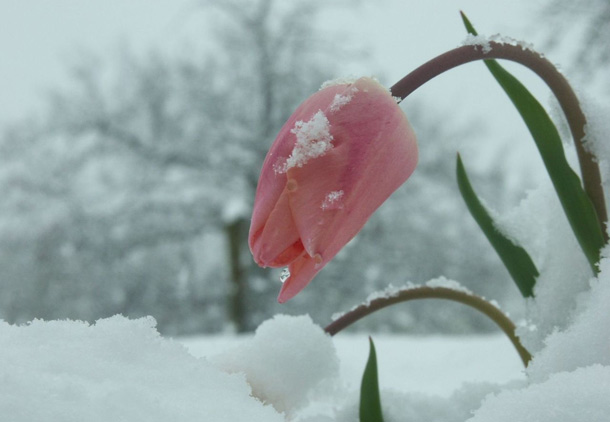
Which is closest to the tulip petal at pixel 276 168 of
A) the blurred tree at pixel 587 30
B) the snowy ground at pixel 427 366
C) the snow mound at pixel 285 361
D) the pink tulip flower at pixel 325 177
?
the pink tulip flower at pixel 325 177

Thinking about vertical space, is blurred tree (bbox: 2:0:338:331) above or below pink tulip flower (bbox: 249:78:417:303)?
above

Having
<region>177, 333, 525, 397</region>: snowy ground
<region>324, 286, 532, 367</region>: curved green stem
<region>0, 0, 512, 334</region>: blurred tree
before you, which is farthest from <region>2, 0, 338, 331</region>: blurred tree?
<region>324, 286, 532, 367</region>: curved green stem

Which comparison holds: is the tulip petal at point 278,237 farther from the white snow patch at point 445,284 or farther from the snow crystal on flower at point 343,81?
the white snow patch at point 445,284

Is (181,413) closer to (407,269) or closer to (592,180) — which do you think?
(592,180)

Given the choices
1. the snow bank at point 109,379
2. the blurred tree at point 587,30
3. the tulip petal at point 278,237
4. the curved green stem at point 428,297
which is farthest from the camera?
the blurred tree at point 587,30

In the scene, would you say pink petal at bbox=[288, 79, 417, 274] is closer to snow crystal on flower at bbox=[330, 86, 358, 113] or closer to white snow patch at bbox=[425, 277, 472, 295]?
snow crystal on flower at bbox=[330, 86, 358, 113]

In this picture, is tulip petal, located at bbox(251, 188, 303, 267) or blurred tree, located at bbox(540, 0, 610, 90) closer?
tulip petal, located at bbox(251, 188, 303, 267)

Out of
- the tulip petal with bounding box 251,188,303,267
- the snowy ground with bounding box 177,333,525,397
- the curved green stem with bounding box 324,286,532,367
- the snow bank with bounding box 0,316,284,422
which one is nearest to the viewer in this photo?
the snow bank with bounding box 0,316,284,422

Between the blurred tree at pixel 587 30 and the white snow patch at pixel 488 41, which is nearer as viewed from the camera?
the white snow patch at pixel 488 41
